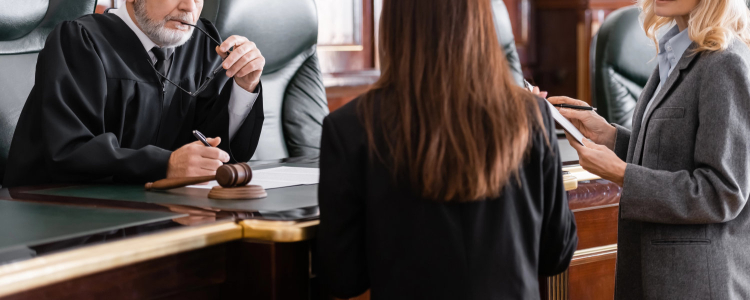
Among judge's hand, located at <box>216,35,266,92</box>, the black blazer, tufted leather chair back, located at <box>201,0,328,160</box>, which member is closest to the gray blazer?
the black blazer

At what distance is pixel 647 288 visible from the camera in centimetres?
146

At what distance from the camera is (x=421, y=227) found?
3.36 ft

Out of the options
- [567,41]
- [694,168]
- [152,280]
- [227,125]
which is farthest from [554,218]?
[567,41]

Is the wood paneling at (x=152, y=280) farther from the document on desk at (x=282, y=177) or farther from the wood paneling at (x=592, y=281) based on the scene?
the wood paneling at (x=592, y=281)

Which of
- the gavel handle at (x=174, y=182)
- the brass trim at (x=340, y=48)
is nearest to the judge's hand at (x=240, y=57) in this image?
the gavel handle at (x=174, y=182)

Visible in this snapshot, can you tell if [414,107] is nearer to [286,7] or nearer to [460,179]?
[460,179]

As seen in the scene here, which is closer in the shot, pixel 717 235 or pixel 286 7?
pixel 717 235

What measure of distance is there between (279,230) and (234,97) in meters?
0.97

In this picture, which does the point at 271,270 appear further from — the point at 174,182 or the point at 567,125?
the point at 567,125

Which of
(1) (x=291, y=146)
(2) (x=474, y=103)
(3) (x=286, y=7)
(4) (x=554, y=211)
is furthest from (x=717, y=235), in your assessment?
(3) (x=286, y=7)

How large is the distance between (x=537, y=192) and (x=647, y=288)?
1.74 feet

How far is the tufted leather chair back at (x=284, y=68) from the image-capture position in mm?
→ 2636

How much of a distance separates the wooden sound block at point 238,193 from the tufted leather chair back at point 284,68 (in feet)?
4.20

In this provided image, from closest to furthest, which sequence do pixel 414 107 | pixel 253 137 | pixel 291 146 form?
1. pixel 414 107
2. pixel 253 137
3. pixel 291 146
